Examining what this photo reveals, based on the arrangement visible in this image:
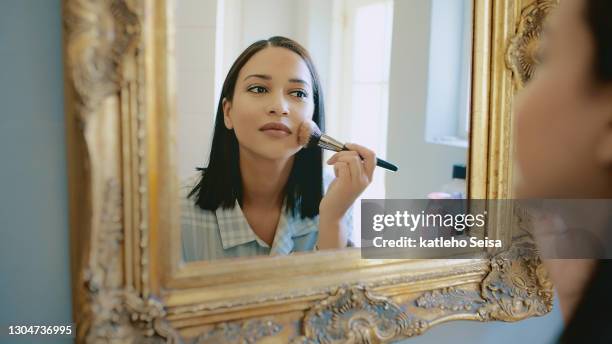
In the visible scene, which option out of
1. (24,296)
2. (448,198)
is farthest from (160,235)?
(448,198)

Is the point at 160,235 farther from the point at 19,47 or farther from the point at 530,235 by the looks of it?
the point at 530,235

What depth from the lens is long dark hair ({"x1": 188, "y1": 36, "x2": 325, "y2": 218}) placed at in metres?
0.52

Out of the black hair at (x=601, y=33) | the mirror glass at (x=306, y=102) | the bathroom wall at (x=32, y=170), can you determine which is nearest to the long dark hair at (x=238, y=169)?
the mirror glass at (x=306, y=102)

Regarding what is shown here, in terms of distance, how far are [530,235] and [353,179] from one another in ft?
0.89

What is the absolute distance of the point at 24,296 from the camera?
499 millimetres

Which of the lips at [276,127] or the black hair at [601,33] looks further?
the lips at [276,127]

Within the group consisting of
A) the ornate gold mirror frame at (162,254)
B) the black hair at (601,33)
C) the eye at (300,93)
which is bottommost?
the ornate gold mirror frame at (162,254)

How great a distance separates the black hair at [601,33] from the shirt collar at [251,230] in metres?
0.31

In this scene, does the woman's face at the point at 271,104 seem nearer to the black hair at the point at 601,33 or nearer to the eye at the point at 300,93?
the eye at the point at 300,93

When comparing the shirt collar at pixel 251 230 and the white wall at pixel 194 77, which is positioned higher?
the white wall at pixel 194 77

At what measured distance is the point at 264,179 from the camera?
0.56 metres

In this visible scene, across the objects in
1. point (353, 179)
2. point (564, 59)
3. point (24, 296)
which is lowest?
point (24, 296)

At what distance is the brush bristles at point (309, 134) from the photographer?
557mm

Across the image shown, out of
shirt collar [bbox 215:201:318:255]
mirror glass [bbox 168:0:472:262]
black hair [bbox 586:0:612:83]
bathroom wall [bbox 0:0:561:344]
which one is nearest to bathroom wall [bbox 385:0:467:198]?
mirror glass [bbox 168:0:472:262]
